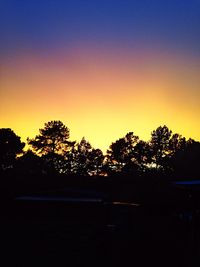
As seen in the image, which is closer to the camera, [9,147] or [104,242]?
[104,242]

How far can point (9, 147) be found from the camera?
63.1 m

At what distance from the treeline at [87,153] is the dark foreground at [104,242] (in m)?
38.9

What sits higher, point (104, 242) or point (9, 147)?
point (9, 147)

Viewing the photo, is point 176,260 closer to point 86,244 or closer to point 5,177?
point 86,244

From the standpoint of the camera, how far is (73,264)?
11.9 m

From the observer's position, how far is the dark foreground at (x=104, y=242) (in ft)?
37.0

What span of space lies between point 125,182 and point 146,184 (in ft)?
7.65

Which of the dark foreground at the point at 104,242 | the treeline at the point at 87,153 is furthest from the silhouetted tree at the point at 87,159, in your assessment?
the dark foreground at the point at 104,242

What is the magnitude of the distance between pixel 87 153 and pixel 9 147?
15267mm

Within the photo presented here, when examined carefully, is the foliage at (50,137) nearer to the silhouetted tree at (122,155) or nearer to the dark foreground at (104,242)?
the silhouetted tree at (122,155)

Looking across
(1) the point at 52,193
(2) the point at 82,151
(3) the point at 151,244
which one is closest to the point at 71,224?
(1) the point at 52,193

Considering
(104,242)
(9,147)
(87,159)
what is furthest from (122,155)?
(104,242)

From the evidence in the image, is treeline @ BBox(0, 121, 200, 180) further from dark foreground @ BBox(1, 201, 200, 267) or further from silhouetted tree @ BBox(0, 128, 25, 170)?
dark foreground @ BBox(1, 201, 200, 267)

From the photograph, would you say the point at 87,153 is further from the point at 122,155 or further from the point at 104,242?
the point at 104,242
